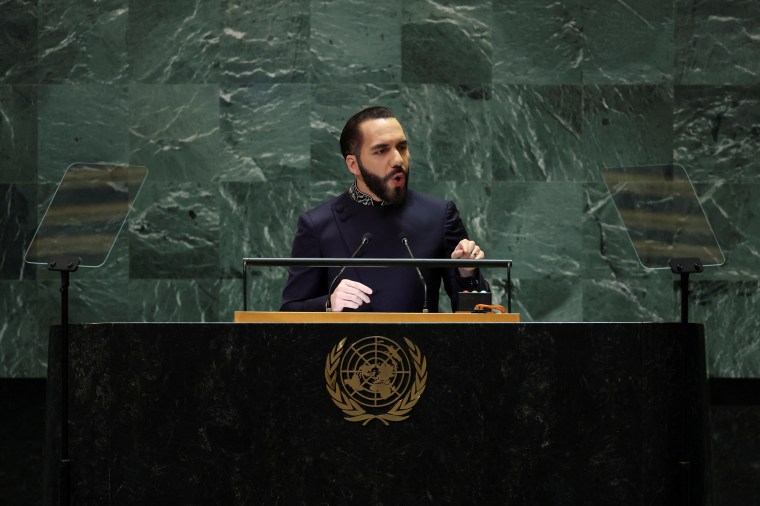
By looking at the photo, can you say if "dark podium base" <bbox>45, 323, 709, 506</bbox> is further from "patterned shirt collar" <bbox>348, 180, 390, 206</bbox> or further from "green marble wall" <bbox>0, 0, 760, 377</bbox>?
"green marble wall" <bbox>0, 0, 760, 377</bbox>

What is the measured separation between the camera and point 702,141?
5.49 m

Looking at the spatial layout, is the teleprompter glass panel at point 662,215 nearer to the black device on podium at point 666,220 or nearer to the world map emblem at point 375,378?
the black device on podium at point 666,220

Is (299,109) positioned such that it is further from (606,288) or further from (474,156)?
(606,288)

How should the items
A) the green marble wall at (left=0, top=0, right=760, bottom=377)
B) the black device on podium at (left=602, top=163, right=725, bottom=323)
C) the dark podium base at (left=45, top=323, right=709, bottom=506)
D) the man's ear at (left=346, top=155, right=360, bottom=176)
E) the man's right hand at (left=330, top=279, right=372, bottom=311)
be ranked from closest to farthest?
1. the dark podium base at (left=45, top=323, right=709, bottom=506)
2. the black device on podium at (left=602, top=163, right=725, bottom=323)
3. the man's right hand at (left=330, top=279, right=372, bottom=311)
4. the man's ear at (left=346, top=155, right=360, bottom=176)
5. the green marble wall at (left=0, top=0, right=760, bottom=377)

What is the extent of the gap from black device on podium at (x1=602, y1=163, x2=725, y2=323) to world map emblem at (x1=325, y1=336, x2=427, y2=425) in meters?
0.74

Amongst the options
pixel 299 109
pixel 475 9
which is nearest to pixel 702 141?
pixel 475 9

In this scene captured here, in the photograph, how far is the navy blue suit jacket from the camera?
156 inches

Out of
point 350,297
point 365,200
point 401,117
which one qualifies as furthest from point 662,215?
point 401,117

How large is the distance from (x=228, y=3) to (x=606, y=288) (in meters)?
2.50

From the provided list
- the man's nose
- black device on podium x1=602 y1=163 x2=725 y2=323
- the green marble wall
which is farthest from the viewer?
the green marble wall

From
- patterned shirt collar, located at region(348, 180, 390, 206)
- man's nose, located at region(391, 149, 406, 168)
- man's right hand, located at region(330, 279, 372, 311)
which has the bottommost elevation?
man's right hand, located at region(330, 279, 372, 311)

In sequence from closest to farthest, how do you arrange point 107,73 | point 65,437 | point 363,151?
point 65,437, point 363,151, point 107,73

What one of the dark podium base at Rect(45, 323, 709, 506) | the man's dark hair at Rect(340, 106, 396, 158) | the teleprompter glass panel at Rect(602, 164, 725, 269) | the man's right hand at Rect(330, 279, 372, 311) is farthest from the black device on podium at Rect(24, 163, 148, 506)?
the teleprompter glass panel at Rect(602, 164, 725, 269)

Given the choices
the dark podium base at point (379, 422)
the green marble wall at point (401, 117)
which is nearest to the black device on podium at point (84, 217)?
the dark podium base at point (379, 422)
